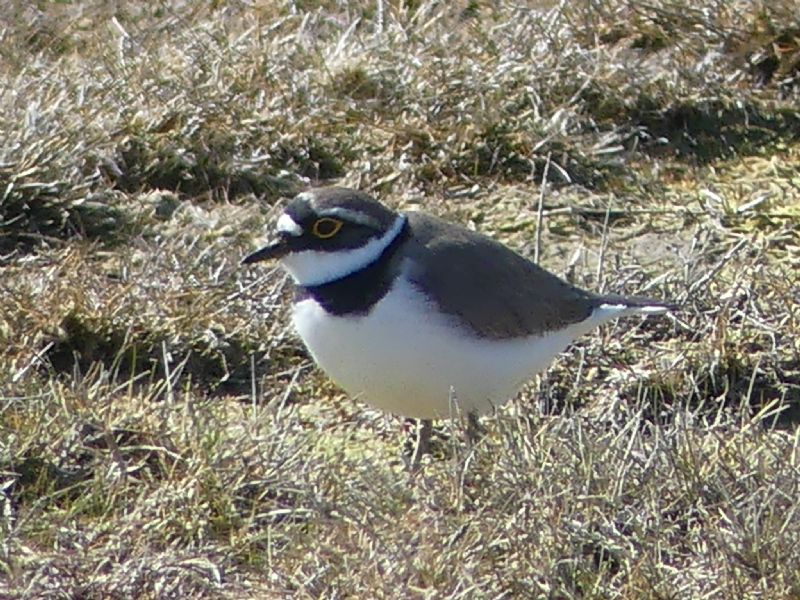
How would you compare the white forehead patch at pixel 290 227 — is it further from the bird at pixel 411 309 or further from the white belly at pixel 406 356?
the white belly at pixel 406 356

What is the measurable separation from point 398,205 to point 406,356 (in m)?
2.03

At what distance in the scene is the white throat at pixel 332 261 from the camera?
486 cm

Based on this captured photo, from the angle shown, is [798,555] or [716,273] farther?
[716,273]

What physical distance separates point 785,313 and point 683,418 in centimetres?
140

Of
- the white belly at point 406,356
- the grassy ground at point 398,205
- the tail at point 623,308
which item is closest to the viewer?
the grassy ground at point 398,205

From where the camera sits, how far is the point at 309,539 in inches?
168

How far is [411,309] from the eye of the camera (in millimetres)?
4742

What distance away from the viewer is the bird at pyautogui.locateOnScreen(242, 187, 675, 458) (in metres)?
4.72

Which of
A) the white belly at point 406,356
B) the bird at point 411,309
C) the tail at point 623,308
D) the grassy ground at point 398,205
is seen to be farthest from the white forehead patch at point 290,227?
the tail at point 623,308

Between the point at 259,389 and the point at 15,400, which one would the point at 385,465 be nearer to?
the point at 259,389

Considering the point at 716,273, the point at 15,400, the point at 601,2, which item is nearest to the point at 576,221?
the point at 716,273

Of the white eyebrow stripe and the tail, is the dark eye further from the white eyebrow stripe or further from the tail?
the tail

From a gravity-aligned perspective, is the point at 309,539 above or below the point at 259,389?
above

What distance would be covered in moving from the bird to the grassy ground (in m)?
0.16
